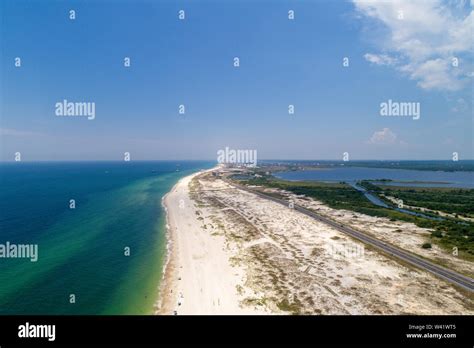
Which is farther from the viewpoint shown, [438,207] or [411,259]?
[438,207]

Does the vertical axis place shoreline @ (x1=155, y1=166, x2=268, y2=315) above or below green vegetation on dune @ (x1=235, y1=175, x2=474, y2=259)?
below

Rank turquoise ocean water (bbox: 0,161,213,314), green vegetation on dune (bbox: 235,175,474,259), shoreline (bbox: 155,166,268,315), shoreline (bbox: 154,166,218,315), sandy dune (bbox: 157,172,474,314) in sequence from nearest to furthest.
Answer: sandy dune (bbox: 157,172,474,314), shoreline (bbox: 155,166,268,315), shoreline (bbox: 154,166,218,315), turquoise ocean water (bbox: 0,161,213,314), green vegetation on dune (bbox: 235,175,474,259)

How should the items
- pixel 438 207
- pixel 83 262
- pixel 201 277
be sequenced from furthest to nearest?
pixel 438 207 → pixel 83 262 → pixel 201 277

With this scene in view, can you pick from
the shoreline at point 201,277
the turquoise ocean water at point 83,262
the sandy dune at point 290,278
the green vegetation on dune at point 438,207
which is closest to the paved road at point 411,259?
the sandy dune at point 290,278

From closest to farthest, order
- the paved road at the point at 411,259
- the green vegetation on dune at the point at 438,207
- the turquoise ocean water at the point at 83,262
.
Result: the turquoise ocean water at the point at 83,262
the paved road at the point at 411,259
the green vegetation on dune at the point at 438,207

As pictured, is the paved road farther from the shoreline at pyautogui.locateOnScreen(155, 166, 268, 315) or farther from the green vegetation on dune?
the shoreline at pyautogui.locateOnScreen(155, 166, 268, 315)

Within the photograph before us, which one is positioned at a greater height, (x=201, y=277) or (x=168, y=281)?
(x=201, y=277)

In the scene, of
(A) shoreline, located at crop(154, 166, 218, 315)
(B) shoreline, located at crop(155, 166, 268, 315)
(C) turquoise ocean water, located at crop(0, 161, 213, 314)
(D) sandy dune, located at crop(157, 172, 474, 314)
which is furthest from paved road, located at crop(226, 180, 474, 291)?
(C) turquoise ocean water, located at crop(0, 161, 213, 314)

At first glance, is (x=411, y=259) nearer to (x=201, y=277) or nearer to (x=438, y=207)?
(x=201, y=277)

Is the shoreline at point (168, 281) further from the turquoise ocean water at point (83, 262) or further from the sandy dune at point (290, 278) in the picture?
the turquoise ocean water at point (83, 262)

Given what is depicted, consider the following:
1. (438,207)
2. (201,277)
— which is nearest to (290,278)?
(201,277)

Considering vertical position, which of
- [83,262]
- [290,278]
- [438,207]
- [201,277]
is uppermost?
[438,207]

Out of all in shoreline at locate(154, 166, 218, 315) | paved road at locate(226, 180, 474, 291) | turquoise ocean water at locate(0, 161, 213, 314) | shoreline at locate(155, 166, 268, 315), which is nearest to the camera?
shoreline at locate(155, 166, 268, 315)
